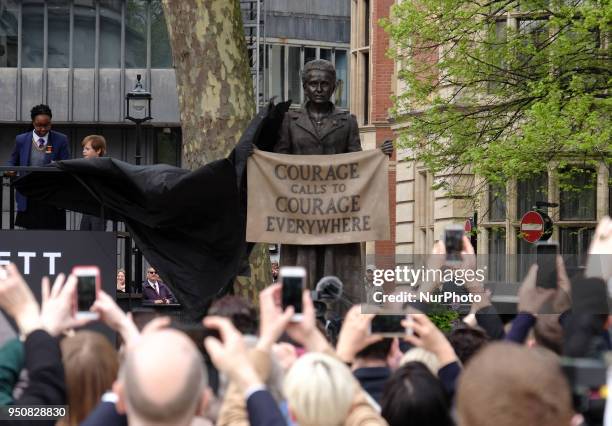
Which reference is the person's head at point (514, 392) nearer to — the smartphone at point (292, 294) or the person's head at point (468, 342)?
the smartphone at point (292, 294)

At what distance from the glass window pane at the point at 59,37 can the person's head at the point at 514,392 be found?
1548 inches

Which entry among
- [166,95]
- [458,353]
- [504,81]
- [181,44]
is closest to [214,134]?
[181,44]

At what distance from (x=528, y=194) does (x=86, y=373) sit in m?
30.7

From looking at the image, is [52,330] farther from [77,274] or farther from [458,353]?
[458,353]

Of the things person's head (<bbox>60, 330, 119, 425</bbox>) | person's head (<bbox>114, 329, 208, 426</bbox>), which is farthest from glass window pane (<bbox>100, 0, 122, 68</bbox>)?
person's head (<bbox>114, 329, 208, 426</bbox>)

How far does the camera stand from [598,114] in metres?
23.0

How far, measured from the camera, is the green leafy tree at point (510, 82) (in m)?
23.1

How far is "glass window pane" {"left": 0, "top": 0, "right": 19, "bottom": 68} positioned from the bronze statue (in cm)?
3183

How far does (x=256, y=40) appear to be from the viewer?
45.8 m

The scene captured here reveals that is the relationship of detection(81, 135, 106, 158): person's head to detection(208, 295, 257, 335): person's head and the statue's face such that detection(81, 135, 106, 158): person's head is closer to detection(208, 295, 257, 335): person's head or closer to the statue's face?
the statue's face

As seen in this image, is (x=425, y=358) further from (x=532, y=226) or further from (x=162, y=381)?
(x=532, y=226)

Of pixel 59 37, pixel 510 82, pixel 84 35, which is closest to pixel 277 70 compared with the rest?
pixel 84 35

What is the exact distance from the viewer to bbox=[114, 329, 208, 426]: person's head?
4410mm

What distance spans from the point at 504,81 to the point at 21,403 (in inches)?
827
